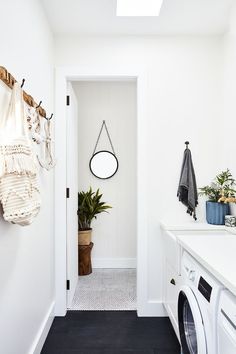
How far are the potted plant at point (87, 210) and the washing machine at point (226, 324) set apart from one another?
2.41 m

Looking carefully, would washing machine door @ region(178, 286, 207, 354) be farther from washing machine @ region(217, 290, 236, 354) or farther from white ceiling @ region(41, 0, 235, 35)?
white ceiling @ region(41, 0, 235, 35)

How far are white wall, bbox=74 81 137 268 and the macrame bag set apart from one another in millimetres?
2421

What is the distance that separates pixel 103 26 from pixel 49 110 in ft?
2.95

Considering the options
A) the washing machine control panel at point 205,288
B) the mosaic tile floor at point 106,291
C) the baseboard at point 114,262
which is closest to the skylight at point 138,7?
the washing machine control panel at point 205,288

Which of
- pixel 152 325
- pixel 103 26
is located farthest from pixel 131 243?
pixel 103 26

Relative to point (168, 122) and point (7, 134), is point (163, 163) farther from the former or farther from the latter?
point (7, 134)

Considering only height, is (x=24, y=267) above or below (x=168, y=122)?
below

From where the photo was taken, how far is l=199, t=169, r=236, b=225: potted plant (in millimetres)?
2225

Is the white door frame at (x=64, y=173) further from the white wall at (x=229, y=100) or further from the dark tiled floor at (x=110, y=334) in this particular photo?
the white wall at (x=229, y=100)

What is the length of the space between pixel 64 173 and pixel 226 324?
180 cm

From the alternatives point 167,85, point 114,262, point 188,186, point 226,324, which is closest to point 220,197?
point 188,186

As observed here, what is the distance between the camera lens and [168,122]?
8.06 ft

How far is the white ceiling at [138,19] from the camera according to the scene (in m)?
2.07

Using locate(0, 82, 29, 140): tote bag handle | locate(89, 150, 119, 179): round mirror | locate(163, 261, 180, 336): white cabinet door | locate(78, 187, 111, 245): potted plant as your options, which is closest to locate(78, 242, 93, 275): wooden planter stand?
locate(78, 187, 111, 245): potted plant
